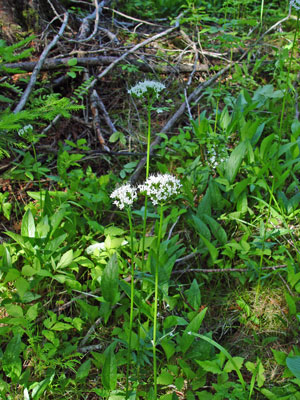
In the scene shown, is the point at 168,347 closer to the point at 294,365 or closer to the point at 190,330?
the point at 190,330

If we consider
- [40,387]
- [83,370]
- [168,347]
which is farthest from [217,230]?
[40,387]

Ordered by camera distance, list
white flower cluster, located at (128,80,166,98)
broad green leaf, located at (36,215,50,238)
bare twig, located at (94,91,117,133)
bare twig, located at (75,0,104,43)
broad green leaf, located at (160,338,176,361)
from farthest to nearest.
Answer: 1. bare twig, located at (75,0,104,43)
2. bare twig, located at (94,91,117,133)
3. broad green leaf, located at (36,215,50,238)
4. broad green leaf, located at (160,338,176,361)
5. white flower cluster, located at (128,80,166,98)

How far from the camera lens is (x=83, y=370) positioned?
177 cm

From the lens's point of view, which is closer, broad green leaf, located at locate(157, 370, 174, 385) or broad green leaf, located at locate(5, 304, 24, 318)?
broad green leaf, located at locate(157, 370, 174, 385)

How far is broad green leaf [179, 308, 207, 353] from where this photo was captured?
72.3 inches

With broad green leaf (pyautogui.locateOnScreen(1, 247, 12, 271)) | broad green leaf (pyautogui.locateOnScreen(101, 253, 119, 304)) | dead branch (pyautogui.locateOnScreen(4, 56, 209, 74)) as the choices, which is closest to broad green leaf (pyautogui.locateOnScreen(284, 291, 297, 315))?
broad green leaf (pyautogui.locateOnScreen(101, 253, 119, 304))

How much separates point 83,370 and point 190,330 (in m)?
0.62

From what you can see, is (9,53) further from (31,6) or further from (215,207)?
(31,6)

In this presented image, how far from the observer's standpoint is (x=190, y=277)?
2363 mm

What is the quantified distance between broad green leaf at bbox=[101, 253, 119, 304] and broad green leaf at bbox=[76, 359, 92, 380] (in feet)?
1.24

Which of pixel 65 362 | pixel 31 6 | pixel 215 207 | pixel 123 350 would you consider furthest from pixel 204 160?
pixel 31 6

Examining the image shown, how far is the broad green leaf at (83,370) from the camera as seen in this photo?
5.77 ft

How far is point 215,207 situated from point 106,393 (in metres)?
1.59

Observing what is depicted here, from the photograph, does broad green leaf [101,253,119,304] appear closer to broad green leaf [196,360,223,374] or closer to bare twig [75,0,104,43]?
broad green leaf [196,360,223,374]
